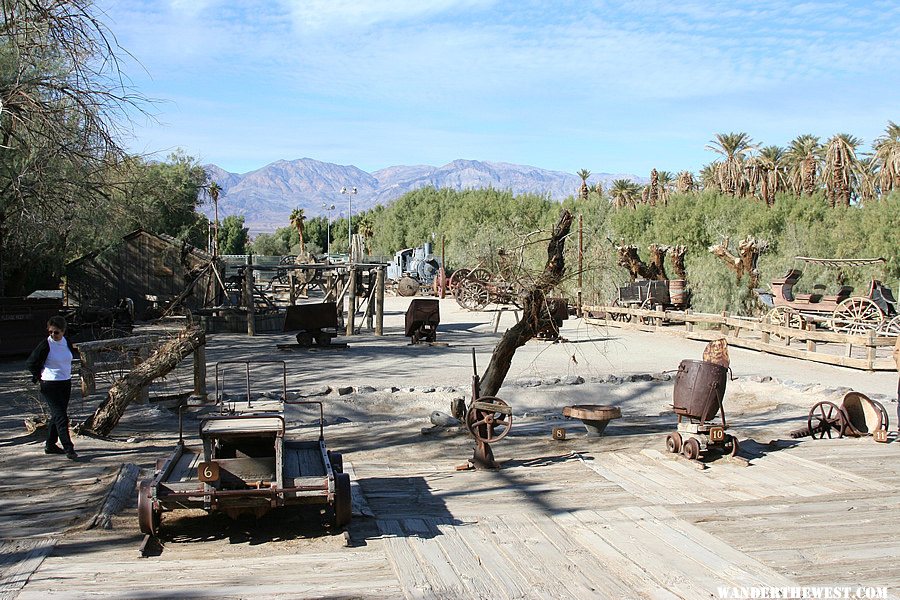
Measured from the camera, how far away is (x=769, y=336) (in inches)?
802

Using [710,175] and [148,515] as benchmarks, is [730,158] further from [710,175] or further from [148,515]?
[148,515]

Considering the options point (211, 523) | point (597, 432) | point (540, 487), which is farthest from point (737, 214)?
point (211, 523)

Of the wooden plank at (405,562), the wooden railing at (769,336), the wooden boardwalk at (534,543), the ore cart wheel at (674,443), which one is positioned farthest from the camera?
the wooden railing at (769,336)

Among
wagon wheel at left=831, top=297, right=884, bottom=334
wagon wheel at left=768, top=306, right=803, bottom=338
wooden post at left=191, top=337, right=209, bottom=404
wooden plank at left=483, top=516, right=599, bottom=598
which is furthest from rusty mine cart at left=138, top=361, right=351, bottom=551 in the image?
wagon wheel at left=768, top=306, right=803, bottom=338

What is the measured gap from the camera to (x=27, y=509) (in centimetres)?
685

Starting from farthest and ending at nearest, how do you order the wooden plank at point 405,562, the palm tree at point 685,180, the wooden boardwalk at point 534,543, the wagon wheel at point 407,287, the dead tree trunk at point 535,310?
A: the palm tree at point 685,180 → the wagon wheel at point 407,287 → the dead tree trunk at point 535,310 → the wooden boardwalk at point 534,543 → the wooden plank at point 405,562

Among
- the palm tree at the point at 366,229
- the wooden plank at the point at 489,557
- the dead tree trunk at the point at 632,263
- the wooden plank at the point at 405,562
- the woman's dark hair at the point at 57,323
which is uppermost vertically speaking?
the palm tree at the point at 366,229

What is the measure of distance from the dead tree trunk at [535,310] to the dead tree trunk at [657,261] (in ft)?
80.5

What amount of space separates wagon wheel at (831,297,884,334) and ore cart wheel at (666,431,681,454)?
12.9 meters

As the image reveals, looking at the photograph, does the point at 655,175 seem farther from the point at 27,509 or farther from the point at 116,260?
the point at 27,509

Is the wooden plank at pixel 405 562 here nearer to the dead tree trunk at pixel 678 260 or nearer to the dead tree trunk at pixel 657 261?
the dead tree trunk at pixel 678 260

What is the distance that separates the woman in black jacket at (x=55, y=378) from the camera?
841cm

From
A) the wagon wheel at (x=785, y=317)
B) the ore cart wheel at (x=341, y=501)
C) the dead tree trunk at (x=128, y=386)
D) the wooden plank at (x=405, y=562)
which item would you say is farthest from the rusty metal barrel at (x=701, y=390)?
the wagon wheel at (x=785, y=317)

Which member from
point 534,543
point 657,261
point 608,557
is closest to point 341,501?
point 534,543
